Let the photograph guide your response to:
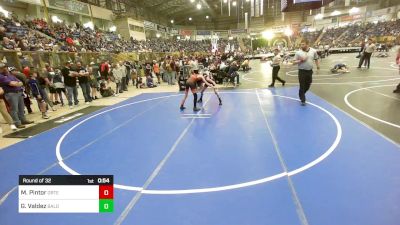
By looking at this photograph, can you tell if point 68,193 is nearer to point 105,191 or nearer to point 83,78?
point 105,191

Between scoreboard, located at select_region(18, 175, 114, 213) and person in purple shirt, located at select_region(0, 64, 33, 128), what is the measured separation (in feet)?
25.2

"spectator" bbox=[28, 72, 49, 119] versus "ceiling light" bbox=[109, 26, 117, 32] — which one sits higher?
"ceiling light" bbox=[109, 26, 117, 32]

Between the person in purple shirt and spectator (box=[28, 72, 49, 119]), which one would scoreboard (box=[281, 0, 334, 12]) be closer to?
spectator (box=[28, 72, 49, 119])

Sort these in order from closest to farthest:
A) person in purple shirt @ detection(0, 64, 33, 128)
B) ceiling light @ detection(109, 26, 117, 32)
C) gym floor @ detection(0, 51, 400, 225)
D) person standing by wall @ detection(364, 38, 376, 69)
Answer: gym floor @ detection(0, 51, 400, 225)
person in purple shirt @ detection(0, 64, 33, 128)
person standing by wall @ detection(364, 38, 376, 69)
ceiling light @ detection(109, 26, 117, 32)

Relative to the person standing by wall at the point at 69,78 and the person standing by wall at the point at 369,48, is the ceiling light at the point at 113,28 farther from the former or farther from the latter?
the person standing by wall at the point at 369,48

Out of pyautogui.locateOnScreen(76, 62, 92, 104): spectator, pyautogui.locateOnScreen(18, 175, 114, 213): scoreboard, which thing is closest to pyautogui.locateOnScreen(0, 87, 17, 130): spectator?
pyautogui.locateOnScreen(76, 62, 92, 104): spectator

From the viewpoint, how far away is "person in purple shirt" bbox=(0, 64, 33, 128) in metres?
8.48

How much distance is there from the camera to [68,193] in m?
2.45

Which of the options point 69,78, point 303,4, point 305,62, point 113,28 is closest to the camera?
point 305,62

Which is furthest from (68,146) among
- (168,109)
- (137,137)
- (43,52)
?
(43,52)

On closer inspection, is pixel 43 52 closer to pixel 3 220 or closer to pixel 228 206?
pixel 3 220

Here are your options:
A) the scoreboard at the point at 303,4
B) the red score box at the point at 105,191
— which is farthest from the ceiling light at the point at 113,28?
the red score box at the point at 105,191

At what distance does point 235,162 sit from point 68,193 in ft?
11.1

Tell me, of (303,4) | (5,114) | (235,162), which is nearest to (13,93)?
(5,114)
